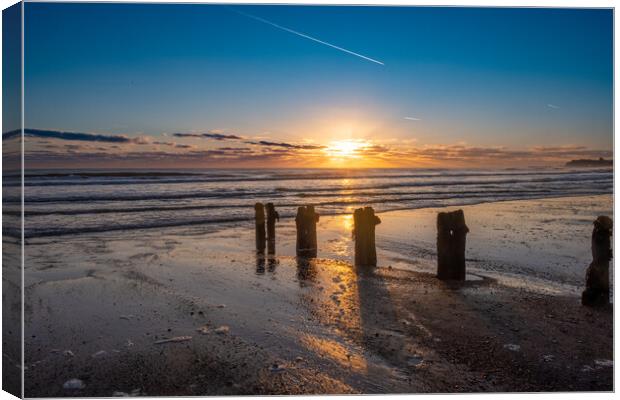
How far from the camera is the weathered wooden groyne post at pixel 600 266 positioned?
5.97m


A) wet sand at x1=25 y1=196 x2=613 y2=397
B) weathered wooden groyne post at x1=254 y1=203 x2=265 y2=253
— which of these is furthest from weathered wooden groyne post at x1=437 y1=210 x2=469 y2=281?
weathered wooden groyne post at x1=254 y1=203 x2=265 y2=253

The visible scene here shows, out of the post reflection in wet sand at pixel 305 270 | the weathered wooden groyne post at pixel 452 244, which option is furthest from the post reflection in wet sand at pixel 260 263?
the weathered wooden groyne post at pixel 452 244

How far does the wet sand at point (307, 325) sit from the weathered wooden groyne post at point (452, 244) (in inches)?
8.4

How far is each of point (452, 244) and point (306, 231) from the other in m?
3.17

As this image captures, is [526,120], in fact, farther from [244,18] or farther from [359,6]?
[244,18]

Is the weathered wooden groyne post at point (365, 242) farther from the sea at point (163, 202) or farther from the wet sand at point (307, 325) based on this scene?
the sea at point (163, 202)

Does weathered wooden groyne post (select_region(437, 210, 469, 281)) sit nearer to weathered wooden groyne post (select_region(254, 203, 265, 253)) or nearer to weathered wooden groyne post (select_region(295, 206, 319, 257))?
weathered wooden groyne post (select_region(295, 206, 319, 257))

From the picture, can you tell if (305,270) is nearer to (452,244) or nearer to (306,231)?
(306,231)

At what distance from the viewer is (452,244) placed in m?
7.24

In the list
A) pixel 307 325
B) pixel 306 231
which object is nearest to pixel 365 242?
pixel 306 231

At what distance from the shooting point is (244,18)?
554cm

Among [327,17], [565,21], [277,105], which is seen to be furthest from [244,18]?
[565,21]

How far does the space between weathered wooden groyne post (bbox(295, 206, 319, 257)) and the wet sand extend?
323mm

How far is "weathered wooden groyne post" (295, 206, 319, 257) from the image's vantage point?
9.50m
